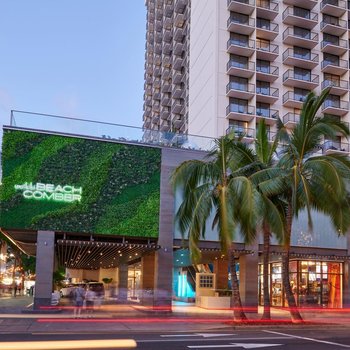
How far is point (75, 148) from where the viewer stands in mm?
28359

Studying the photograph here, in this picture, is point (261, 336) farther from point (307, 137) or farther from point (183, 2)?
point (183, 2)

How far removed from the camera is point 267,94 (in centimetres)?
6253

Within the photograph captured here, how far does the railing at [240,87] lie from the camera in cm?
6072

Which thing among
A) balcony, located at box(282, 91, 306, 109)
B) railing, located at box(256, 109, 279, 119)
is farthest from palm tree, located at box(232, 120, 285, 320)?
balcony, located at box(282, 91, 306, 109)

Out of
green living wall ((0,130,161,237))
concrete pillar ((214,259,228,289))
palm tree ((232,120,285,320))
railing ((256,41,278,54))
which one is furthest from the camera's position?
railing ((256,41,278,54))

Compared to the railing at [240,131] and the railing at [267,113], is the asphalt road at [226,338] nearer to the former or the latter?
the railing at [240,131]

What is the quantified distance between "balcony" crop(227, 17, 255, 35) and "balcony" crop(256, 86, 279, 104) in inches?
269

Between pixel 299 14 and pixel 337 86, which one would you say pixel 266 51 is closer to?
pixel 299 14

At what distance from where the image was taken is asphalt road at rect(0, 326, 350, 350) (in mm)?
15672

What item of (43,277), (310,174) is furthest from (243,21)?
(43,277)

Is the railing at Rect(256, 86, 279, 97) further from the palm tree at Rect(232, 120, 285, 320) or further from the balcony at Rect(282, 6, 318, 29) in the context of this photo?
the palm tree at Rect(232, 120, 285, 320)

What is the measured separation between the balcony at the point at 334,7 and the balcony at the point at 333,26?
692 millimetres

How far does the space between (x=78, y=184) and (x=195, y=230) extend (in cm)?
863

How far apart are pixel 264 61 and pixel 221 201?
147 ft
